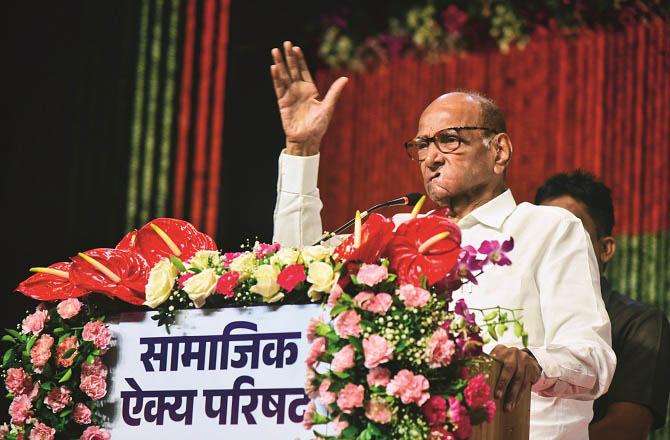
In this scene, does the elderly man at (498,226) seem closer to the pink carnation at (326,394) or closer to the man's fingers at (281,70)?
the man's fingers at (281,70)

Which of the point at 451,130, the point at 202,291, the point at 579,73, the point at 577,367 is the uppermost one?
the point at 579,73

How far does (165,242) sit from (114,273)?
0.15 metres

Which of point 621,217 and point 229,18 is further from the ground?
point 229,18

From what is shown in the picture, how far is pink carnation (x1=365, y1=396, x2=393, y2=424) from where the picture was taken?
1529mm

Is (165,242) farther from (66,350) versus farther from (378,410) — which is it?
(378,410)

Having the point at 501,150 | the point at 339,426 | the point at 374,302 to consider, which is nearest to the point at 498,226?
the point at 501,150

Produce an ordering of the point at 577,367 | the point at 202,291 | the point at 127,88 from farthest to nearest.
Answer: the point at 127,88 < the point at 577,367 < the point at 202,291

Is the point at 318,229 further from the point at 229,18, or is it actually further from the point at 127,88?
the point at 229,18

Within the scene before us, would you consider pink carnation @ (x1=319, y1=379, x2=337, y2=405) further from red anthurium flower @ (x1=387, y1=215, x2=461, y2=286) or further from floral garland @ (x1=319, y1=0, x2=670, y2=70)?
floral garland @ (x1=319, y1=0, x2=670, y2=70)

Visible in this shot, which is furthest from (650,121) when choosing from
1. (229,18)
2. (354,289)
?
(354,289)

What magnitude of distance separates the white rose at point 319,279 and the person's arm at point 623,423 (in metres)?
1.60

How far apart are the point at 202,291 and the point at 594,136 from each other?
3748 mm

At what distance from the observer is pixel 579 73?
5.23 m

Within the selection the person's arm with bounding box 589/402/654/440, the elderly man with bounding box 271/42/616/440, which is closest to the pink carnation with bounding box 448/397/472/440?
the elderly man with bounding box 271/42/616/440
